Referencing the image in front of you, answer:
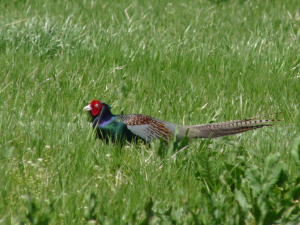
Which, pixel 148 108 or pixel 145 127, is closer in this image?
pixel 145 127

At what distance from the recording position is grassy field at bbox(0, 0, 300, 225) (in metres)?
2.72

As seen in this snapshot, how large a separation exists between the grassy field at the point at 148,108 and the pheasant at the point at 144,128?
0.48 ft

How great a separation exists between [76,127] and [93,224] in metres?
1.80

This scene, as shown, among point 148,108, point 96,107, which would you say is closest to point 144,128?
point 96,107

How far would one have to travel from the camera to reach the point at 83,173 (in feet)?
10.6

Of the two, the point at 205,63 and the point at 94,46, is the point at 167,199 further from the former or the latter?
the point at 94,46

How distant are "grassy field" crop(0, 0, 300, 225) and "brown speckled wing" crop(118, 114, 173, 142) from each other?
0.66 ft

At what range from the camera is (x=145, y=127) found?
4066 millimetres

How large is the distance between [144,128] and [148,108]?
0.66 m

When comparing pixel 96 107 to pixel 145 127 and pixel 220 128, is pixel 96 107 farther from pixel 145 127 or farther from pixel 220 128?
pixel 220 128

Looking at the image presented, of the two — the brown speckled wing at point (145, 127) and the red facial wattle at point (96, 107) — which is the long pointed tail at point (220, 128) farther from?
the red facial wattle at point (96, 107)

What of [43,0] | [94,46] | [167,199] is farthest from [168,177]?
[43,0]

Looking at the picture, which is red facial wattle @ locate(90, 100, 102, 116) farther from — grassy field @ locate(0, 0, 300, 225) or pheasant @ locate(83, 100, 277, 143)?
grassy field @ locate(0, 0, 300, 225)

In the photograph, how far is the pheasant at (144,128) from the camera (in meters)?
4.04
